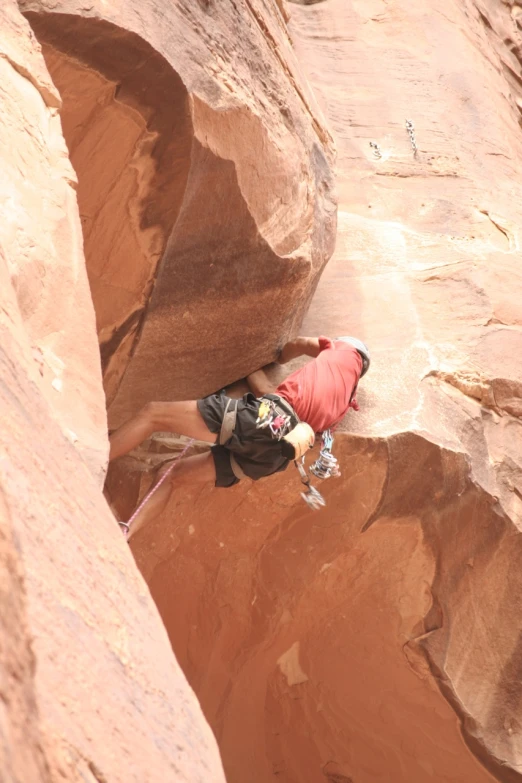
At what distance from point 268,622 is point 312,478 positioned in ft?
3.07

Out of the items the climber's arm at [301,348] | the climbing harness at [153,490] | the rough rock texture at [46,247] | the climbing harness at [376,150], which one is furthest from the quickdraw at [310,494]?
the climbing harness at [376,150]

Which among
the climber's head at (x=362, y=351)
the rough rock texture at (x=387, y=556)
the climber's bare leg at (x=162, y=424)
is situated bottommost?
the rough rock texture at (x=387, y=556)

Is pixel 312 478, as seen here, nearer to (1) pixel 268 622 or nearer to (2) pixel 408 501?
(2) pixel 408 501

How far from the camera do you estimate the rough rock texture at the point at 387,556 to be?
3.96 metres

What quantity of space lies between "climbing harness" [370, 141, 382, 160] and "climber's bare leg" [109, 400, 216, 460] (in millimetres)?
2931

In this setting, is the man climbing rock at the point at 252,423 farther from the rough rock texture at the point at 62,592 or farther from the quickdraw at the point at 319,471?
the rough rock texture at the point at 62,592

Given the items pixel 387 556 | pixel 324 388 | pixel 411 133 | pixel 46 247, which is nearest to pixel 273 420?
pixel 324 388

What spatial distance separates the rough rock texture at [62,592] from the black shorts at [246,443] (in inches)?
49.3

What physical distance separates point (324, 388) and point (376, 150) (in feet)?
9.22

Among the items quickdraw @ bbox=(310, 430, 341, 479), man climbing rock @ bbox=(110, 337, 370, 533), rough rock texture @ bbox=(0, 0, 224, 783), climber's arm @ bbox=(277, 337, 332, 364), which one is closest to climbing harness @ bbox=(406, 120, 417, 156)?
climber's arm @ bbox=(277, 337, 332, 364)

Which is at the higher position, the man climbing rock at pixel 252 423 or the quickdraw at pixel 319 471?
the man climbing rock at pixel 252 423

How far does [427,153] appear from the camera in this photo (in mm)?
5781

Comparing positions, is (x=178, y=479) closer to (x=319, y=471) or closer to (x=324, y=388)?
(x=319, y=471)

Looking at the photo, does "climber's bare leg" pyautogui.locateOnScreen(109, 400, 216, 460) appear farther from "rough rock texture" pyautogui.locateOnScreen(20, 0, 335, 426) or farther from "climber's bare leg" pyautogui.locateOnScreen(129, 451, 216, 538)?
"rough rock texture" pyautogui.locateOnScreen(20, 0, 335, 426)
